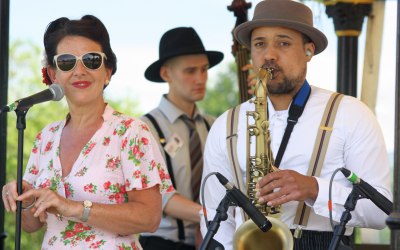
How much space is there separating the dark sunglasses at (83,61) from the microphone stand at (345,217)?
4.24 feet

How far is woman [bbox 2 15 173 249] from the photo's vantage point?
3834mm

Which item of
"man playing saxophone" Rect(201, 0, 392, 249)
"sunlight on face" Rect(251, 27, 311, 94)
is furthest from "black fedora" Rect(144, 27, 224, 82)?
"sunlight on face" Rect(251, 27, 311, 94)

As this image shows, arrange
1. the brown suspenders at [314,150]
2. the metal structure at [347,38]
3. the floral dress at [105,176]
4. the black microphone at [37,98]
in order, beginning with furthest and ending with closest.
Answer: the metal structure at [347,38] → the brown suspenders at [314,150] → the floral dress at [105,176] → the black microphone at [37,98]

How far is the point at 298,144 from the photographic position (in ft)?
13.4

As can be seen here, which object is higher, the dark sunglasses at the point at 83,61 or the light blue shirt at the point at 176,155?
the dark sunglasses at the point at 83,61

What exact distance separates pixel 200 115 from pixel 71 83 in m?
1.99

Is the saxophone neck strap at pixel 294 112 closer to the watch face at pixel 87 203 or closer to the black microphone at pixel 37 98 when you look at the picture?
the watch face at pixel 87 203

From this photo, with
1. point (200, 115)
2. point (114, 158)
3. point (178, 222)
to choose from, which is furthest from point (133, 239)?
point (200, 115)

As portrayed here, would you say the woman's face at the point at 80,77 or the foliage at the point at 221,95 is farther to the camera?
the foliage at the point at 221,95

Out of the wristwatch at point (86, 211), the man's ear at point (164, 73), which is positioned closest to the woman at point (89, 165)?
the wristwatch at point (86, 211)

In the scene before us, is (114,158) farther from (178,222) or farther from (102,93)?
(178,222)

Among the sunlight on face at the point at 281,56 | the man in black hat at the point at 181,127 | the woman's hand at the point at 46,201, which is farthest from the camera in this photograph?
the man in black hat at the point at 181,127

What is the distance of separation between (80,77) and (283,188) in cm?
99

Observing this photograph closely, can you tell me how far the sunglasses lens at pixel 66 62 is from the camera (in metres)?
4.04
